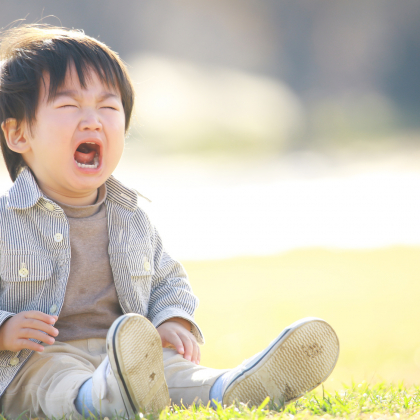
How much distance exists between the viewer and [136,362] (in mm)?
1216

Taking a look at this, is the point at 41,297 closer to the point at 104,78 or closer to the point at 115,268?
the point at 115,268

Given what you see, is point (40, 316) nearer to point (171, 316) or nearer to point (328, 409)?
point (171, 316)

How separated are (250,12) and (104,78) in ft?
91.9

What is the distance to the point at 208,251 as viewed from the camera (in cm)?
603

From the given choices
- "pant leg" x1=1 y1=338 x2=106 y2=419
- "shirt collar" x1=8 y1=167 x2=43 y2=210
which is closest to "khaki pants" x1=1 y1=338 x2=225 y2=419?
"pant leg" x1=1 y1=338 x2=106 y2=419

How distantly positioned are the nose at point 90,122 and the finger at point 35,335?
556mm

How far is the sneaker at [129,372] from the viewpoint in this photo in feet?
3.89

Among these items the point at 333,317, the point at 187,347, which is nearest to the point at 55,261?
the point at 187,347

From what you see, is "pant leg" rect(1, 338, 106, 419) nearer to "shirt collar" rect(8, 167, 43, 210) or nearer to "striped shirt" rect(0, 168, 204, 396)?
"striped shirt" rect(0, 168, 204, 396)

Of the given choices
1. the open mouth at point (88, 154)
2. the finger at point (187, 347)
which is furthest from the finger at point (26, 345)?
the open mouth at point (88, 154)

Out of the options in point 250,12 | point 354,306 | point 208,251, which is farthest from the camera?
point 250,12

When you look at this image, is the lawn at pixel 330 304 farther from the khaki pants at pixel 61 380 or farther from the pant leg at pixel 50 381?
the pant leg at pixel 50 381

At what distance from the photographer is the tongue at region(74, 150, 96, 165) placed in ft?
5.48

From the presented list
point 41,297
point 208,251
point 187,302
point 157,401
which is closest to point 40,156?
point 41,297
